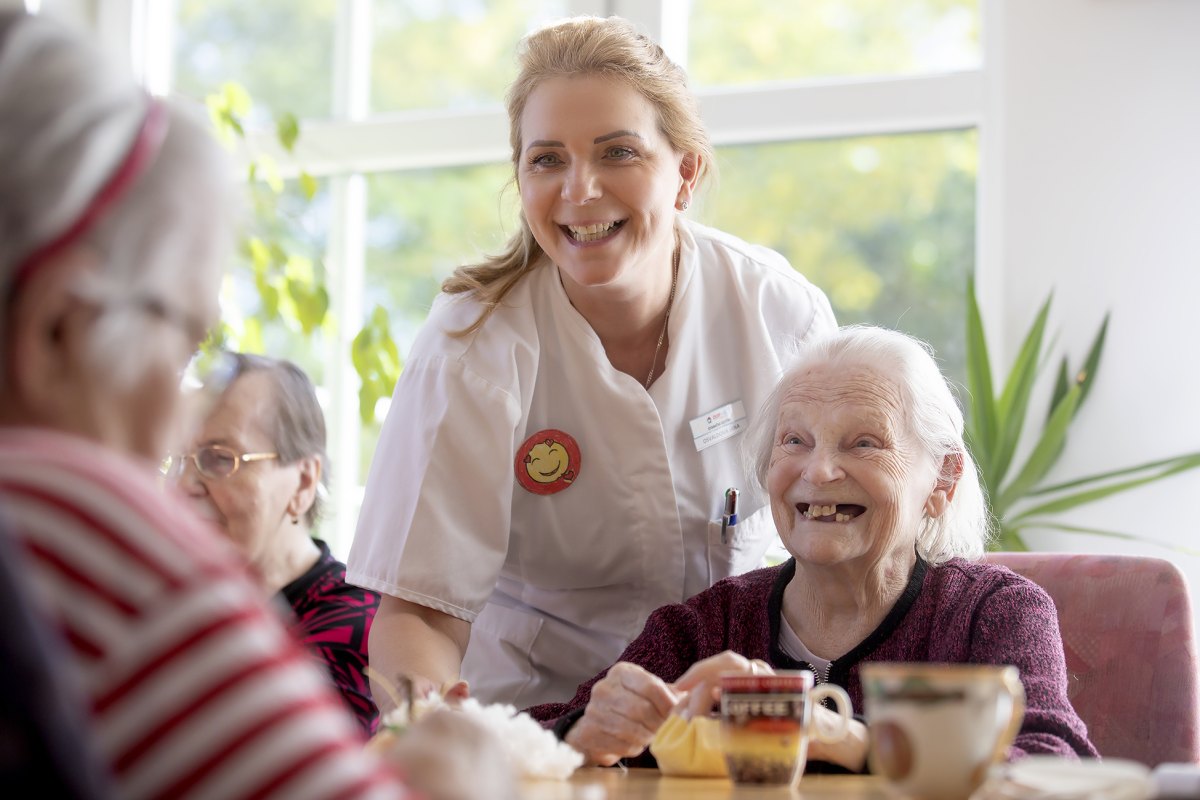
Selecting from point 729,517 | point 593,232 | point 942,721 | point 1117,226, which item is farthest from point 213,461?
point 1117,226

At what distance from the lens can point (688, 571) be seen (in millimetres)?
2281

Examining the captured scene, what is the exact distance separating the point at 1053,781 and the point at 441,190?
12.0ft

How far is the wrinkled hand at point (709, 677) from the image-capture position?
4.59 feet

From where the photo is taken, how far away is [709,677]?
141cm

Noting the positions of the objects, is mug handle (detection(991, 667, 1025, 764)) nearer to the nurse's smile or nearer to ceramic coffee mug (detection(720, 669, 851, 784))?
ceramic coffee mug (detection(720, 669, 851, 784))

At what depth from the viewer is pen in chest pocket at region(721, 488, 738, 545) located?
2.24 metres

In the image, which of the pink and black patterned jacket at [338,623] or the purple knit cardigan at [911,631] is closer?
the purple knit cardigan at [911,631]

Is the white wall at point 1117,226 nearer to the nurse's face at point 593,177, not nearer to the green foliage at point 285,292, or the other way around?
the nurse's face at point 593,177

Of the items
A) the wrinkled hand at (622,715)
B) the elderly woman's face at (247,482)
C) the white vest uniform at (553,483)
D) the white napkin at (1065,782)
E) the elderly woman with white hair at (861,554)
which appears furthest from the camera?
the elderly woman's face at (247,482)

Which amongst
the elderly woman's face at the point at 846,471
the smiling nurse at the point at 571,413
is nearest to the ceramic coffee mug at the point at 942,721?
the elderly woman's face at the point at 846,471

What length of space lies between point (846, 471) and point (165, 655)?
1448mm

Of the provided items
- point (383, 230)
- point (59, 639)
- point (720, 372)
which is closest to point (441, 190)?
point (383, 230)

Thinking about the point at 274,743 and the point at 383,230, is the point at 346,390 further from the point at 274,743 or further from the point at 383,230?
the point at 274,743

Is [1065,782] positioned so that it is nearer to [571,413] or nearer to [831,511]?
[831,511]
